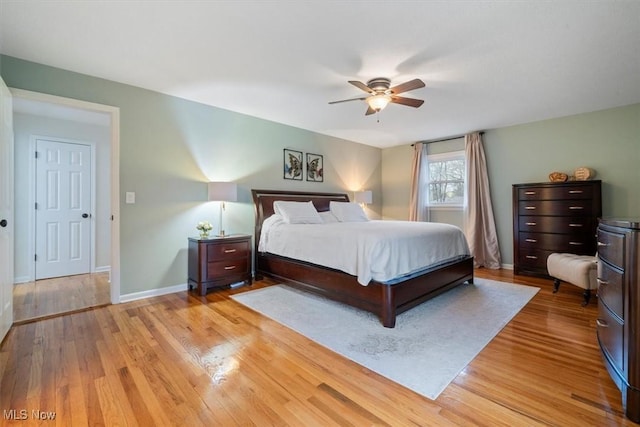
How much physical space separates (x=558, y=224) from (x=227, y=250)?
468 centimetres

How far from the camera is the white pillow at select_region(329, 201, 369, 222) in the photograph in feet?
15.7

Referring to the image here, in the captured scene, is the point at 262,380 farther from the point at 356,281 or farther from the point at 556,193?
the point at 556,193

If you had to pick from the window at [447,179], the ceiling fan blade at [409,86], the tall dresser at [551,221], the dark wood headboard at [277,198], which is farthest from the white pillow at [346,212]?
the tall dresser at [551,221]

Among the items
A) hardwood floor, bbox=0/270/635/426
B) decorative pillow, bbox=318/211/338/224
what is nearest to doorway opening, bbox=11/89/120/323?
hardwood floor, bbox=0/270/635/426

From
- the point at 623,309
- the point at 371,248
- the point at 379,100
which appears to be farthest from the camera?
the point at 379,100

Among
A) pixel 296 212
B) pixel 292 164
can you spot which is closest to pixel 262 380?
pixel 296 212

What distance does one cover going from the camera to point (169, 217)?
3629mm

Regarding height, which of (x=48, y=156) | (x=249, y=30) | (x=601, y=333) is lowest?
(x=601, y=333)

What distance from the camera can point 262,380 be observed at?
178 centimetres

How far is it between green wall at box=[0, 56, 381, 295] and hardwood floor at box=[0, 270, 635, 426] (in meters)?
1.05

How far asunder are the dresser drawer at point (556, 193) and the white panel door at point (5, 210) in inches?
239

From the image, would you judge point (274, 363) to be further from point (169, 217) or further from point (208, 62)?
point (208, 62)

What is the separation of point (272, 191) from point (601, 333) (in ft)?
13.1

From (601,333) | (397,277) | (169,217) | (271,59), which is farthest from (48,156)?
(601,333)
